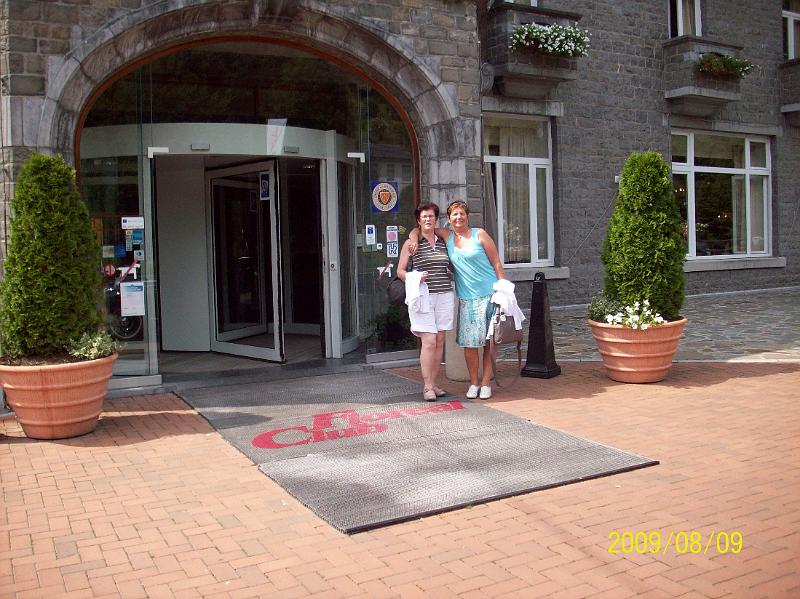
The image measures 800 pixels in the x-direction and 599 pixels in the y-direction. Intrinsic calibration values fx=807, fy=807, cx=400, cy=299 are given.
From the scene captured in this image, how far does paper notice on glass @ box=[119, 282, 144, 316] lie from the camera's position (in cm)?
800

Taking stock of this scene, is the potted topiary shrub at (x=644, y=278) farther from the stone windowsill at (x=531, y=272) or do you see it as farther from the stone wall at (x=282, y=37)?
the stone windowsill at (x=531, y=272)

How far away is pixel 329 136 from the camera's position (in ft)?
31.4

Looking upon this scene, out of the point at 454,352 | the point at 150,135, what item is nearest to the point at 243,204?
the point at 150,135

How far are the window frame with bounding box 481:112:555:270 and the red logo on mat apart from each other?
23.8ft

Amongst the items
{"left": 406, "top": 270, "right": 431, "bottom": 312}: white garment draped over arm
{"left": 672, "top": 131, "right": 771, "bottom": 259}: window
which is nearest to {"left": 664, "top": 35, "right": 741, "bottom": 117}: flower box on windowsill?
{"left": 672, "top": 131, "right": 771, "bottom": 259}: window

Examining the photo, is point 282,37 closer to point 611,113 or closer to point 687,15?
point 611,113

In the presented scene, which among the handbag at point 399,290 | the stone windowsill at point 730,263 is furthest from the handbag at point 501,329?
the stone windowsill at point 730,263

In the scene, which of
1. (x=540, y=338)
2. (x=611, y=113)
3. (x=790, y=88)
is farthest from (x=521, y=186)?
(x=790, y=88)

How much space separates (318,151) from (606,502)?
6093mm

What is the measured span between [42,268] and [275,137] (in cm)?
369

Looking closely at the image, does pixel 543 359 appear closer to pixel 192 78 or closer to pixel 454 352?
pixel 454 352

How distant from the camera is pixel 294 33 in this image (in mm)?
8227

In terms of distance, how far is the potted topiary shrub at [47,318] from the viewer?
6.05 meters
